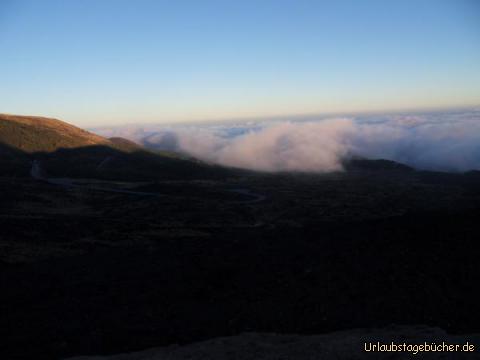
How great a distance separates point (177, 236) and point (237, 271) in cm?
1403

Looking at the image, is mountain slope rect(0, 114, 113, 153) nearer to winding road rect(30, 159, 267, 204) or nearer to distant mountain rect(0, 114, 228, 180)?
distant mountain rect(0, 114, 228, 180)

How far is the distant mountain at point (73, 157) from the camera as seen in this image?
302ft

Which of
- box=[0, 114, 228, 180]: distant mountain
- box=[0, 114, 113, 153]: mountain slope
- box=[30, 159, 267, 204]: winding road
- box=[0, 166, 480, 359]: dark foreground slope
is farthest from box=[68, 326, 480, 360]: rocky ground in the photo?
box=[0, 114, 113, 153]: mountain slope

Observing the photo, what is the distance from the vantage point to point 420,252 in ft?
65.5

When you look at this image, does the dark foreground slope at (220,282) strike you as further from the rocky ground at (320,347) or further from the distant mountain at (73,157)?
the distant mountain at (73,157)

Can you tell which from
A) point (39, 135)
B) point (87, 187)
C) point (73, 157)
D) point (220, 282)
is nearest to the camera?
point (220, 282)

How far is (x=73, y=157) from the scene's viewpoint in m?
107

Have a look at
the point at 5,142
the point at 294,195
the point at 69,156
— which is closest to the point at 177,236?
the point at 294,195

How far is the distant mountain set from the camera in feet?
302

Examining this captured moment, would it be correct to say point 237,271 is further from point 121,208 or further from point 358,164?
point 358,164

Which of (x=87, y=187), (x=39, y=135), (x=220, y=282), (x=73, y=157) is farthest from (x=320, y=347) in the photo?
(x=39, y=135)

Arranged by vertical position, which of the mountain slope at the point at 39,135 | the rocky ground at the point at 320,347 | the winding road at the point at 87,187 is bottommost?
the winding road at the point at 87,187

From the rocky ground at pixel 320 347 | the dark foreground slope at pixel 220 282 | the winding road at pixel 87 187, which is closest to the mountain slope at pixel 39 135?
the winding road at pixel 87 187

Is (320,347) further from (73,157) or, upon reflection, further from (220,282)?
(73,157)
